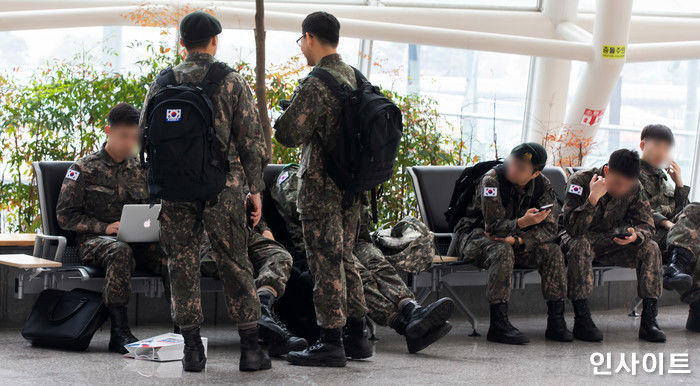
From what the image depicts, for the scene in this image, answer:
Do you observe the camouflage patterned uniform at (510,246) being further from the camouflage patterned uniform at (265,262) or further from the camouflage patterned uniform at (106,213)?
the camouflage patterned uniform at (106,213)

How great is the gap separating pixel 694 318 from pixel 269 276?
8.96 feet

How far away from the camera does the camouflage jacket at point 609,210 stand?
5289 millimetres

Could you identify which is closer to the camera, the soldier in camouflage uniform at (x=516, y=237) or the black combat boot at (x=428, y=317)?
the black combat boot at (x=428, y=317)

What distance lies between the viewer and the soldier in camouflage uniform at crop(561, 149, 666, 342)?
518 cm

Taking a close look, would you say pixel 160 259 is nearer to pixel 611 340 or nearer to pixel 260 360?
pixel 260 360

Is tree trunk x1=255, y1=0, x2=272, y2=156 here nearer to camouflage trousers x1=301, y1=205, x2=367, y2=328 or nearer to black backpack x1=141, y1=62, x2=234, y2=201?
camouflage trousers x1=301, y1=205, x2=367, y2=328

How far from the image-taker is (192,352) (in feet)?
12.9

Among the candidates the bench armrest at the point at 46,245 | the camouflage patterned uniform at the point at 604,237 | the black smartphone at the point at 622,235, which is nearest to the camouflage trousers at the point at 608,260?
the camouflage patterned uniform at the point at 604,237

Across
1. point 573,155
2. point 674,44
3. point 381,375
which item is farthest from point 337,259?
point 674,44

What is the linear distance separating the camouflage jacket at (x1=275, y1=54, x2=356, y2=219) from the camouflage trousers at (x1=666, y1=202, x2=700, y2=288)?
2566 millimetres

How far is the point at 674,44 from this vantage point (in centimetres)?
959

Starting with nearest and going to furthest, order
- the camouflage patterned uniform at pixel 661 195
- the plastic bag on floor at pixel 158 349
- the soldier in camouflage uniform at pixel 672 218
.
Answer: the plastic bag on floor at pixel 158 349 < the soldier in camouflage uniform at pixel 672 218 < the camouflage patterned uniform at pixel 661 195

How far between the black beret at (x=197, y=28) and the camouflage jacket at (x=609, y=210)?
2434 mm

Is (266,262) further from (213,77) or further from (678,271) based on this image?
(678,271)
